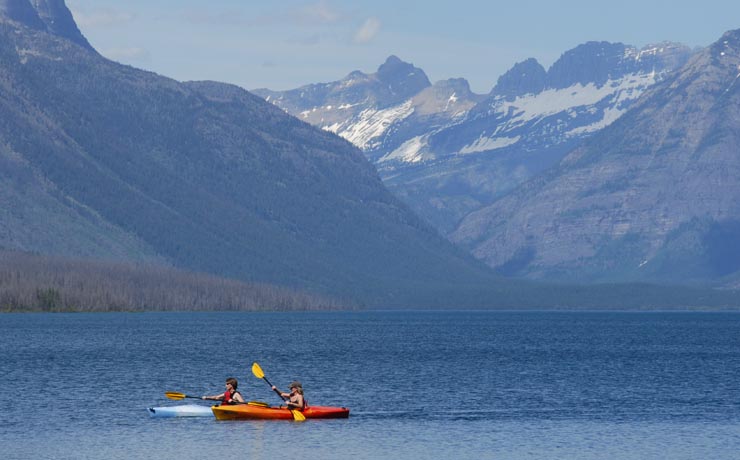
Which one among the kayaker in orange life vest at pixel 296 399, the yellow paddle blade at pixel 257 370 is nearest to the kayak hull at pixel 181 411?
the yellow paddle blade at pixel 257 370

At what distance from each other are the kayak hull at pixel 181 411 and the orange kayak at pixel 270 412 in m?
3.61

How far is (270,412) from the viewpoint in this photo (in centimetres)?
12356

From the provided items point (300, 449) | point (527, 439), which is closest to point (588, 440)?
point (527, 439)

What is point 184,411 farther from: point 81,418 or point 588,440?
point 588,440

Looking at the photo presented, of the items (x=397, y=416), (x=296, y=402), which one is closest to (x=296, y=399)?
(x=296, y=402)

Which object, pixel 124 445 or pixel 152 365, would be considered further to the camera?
pixel 152 365

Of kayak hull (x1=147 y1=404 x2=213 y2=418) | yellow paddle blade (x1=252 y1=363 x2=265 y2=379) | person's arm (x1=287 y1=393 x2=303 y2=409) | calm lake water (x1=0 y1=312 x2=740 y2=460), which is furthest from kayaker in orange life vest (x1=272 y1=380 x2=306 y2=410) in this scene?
yellow paddle blade (x1=252 y1=363 x2=265 y2=379)

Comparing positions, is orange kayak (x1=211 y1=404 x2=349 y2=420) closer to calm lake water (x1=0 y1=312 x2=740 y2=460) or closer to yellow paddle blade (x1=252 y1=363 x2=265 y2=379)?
calm lake water (x1=0 y1=312 x2=740 y2=460)

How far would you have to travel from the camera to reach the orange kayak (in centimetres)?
12356

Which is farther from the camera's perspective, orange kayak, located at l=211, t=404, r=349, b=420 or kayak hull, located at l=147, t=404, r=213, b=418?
kayak hull, located at l=147, t=404, r=213, b=418

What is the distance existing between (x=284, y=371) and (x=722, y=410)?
68.0 meters

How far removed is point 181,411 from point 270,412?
8602 mm

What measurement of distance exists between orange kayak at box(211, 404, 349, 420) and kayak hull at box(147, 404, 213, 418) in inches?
142

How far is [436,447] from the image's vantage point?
362 feet
